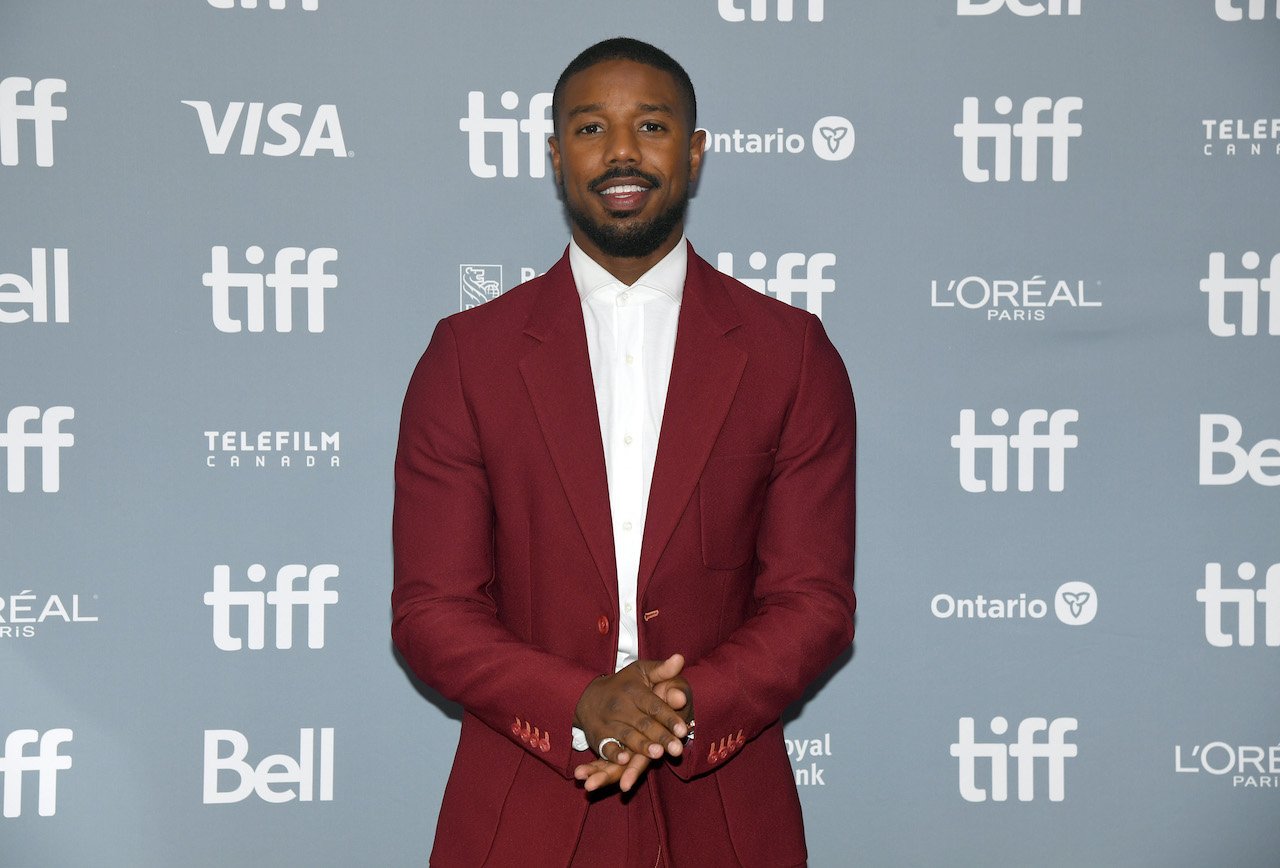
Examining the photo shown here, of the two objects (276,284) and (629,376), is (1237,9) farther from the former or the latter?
(276,284)

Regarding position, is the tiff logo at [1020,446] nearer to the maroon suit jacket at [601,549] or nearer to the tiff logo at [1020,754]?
the tiff logo at [1020,754]

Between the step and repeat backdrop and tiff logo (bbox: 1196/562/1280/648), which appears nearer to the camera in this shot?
the step and repeat backdrop

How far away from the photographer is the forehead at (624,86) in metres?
1.99

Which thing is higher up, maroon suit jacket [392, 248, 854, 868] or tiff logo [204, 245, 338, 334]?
tiff logo [204, 245, 338, 334]

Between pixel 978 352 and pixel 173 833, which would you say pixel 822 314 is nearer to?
pixel 978 352

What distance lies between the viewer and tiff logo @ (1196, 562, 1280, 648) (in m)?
2.95

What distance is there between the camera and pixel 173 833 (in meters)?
2.86

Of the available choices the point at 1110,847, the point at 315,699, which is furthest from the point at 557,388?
the point at 1110,847

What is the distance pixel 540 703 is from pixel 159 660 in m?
1.53

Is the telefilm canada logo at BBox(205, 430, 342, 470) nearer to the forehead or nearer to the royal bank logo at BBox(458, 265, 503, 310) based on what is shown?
the royal bank logo at BBox(458, 265, 503, 310)

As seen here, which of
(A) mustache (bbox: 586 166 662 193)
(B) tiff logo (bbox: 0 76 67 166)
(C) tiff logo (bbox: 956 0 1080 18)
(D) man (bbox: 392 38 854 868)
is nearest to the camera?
(D) man (bbox: 392 38 854 868)

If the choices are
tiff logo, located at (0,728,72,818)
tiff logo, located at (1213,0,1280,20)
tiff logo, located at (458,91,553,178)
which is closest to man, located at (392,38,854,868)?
tiff logo, located at (458,91,553,178)

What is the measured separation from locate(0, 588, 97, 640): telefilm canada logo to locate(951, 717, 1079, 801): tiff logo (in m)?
2.26

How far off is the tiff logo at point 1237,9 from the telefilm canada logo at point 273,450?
8.26 ft
